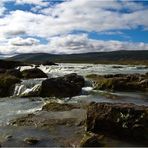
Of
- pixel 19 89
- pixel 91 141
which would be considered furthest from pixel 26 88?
pixel 91 141

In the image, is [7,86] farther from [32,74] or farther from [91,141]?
[91,141]

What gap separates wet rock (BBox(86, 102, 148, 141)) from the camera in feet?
60.2

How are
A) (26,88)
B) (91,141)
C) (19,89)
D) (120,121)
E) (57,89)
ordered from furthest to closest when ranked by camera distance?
1. (26,88)
2. (19,89)
3. (57,89)
4. (120,121)
5. (91,141)

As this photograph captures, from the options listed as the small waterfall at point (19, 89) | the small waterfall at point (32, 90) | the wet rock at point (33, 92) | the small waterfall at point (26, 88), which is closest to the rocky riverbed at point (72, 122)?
the wet rock at point (33, 92)

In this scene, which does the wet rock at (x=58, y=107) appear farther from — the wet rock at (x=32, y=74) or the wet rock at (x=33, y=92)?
the wet rock at (x=32, y=74)

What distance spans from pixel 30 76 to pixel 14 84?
10.7 metres

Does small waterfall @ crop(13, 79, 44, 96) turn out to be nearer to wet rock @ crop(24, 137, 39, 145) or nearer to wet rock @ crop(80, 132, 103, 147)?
wet rock @ crop(24, 137, 39, 145)

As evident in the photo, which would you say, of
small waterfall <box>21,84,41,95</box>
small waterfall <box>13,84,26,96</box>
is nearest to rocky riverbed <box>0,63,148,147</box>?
small waterfall <box>21,84,41,95</box>

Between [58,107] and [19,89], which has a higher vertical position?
[19,89]

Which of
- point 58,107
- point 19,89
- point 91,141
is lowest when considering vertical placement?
point 91,141

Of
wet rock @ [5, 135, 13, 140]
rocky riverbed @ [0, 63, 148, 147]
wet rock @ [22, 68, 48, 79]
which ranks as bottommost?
wet rock @ [5, 135, 13, 140]

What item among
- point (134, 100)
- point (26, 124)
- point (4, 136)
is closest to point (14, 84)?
point (134, 100)

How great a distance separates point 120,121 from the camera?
1869 centimetres

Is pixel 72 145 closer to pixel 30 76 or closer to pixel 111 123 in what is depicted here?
pixel 111 123
